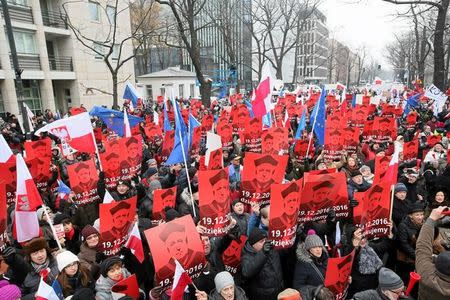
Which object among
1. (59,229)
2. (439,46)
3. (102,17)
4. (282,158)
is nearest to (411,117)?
(439,46)

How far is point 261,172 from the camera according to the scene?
4.88 meters

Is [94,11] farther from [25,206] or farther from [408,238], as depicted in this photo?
[408,238]

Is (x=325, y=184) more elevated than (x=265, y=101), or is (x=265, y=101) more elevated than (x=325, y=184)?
(x=265, y=101)

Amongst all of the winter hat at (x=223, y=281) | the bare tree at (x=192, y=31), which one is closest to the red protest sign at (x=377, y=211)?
the winter hat at (x=223, y=281)

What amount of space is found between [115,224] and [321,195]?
98.2 inches

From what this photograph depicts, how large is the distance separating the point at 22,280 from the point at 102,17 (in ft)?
90.2

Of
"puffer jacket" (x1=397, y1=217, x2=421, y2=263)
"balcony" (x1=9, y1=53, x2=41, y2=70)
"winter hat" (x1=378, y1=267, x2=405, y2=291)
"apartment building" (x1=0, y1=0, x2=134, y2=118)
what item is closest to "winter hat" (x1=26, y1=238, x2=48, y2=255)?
"winter hat" (x1=378, y1=267, x2=405, y2=291)

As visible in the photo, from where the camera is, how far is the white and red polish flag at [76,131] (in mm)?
6383

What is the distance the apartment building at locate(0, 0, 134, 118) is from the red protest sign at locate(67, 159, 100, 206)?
1729 cm

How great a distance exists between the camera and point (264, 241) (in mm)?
3695

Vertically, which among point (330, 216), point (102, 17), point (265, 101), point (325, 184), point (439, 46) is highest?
point (102, 17)

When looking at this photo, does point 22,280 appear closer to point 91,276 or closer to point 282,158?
point 91,276

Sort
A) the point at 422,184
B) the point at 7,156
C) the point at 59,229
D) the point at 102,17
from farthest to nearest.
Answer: the point at 102,17 → the point at 422,184 → the point at 7,156 → the point at 59,229

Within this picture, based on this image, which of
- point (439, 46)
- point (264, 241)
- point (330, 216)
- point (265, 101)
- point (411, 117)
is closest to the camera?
point (264, 241)
